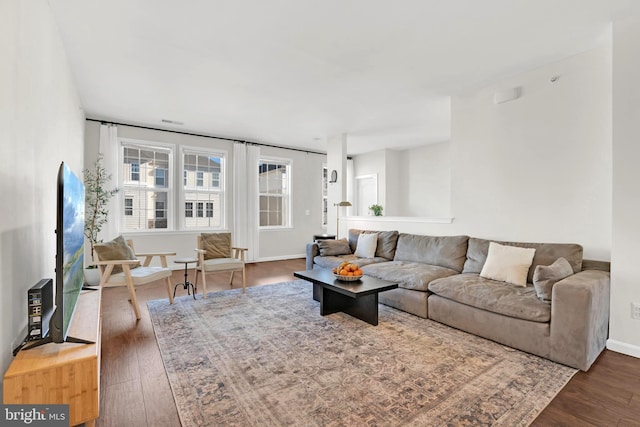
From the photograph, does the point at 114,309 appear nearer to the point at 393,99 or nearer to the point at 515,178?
the point at 393,99

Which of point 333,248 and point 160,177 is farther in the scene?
point 160,177

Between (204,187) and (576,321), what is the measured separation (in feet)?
19.4

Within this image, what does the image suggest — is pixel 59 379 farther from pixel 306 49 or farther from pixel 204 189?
pixel 204 189

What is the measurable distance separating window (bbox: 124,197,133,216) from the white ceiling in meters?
1.47

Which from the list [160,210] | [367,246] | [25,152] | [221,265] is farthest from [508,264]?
[160,210]

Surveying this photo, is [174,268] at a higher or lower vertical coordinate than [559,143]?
lower

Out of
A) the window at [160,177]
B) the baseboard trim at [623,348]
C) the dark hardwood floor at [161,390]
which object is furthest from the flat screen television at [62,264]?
the window at [160,177]

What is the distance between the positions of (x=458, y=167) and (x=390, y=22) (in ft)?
7.21

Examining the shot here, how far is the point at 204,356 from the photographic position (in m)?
2.44

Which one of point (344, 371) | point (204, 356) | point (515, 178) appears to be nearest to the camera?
point (344, 371)

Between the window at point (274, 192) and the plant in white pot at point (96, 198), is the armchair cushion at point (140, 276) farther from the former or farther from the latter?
the window at point (274, 192)

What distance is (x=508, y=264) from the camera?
10.1 ft

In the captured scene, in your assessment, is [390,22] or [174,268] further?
[174,268]

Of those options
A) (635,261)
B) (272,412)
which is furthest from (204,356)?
(635,261)
